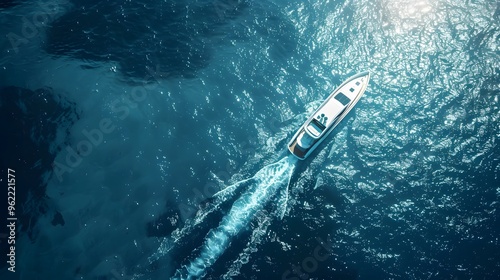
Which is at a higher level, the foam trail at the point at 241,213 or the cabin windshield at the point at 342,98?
the cabin windshield at the point at 342,98

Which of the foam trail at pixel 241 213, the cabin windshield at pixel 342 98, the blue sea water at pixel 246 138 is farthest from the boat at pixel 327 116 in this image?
the foam trail at pixel 241 213

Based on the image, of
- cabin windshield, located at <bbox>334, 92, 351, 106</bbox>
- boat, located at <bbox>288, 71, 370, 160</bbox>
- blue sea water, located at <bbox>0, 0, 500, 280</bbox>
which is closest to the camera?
blue sea water, located at <bbox>0, 0, 500, 280</bbox>

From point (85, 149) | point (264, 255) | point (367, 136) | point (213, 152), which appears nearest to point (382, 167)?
point (367, 136)

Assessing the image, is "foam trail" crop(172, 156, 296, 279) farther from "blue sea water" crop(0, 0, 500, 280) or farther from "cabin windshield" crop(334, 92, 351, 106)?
"cabin windshield" crop(334, 92, 351, 106)

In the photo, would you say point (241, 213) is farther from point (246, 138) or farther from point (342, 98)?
point (342, 98)

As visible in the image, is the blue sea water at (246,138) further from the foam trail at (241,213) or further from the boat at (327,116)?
the boat at (327,116)

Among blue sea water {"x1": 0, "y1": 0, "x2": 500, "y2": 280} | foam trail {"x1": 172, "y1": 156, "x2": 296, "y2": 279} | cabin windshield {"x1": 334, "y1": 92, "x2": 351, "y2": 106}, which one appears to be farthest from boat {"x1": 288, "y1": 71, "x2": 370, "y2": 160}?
foam trail {"x1": 172, "y1": 156, "x2": 296, "y2": 279}

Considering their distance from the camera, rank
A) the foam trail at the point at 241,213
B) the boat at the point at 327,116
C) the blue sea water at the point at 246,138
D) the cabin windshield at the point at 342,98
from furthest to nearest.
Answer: the cabin windshield at the point at 342,98 < the boat at the point at 327,116 < the blue sea water at the point at 246,138 < the foam trail at the point at 241,213
